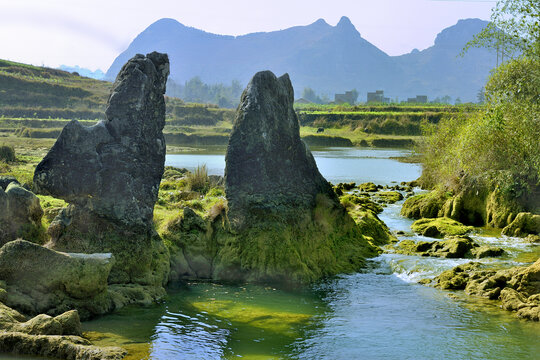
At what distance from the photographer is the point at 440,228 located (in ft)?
84.2

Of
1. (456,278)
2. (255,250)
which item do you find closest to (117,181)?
(255,250)

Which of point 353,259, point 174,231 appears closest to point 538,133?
point 353,259

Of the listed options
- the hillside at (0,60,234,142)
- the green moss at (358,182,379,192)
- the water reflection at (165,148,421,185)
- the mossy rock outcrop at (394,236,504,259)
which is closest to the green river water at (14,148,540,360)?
the mossy rock outcrop at (394,236,504,259)

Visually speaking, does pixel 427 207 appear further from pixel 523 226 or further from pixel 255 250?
pixel 255 250

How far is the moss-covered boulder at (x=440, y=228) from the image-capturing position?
2508cm

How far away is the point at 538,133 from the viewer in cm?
1958

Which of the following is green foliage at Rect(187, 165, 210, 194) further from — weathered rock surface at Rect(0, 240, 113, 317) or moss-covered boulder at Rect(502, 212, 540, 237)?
weathered rock surface at Rect(0, 240, 113, 317)

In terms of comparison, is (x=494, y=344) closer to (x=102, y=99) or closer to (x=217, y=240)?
(x=217, y=240)

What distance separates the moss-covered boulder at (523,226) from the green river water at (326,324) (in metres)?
8.78

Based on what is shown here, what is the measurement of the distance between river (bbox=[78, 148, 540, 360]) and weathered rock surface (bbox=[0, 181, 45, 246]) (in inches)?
150

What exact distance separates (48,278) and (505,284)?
12071 millimetres

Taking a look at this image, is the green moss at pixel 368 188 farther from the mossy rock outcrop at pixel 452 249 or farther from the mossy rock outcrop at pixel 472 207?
the mossy rock outcrop at pixel 452 249

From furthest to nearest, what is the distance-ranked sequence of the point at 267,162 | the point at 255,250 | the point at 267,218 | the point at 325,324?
the point at 267,162, the point at 267,218, the point at 255,250, the point at 325,324

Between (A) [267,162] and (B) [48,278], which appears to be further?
(A) [267,162]
